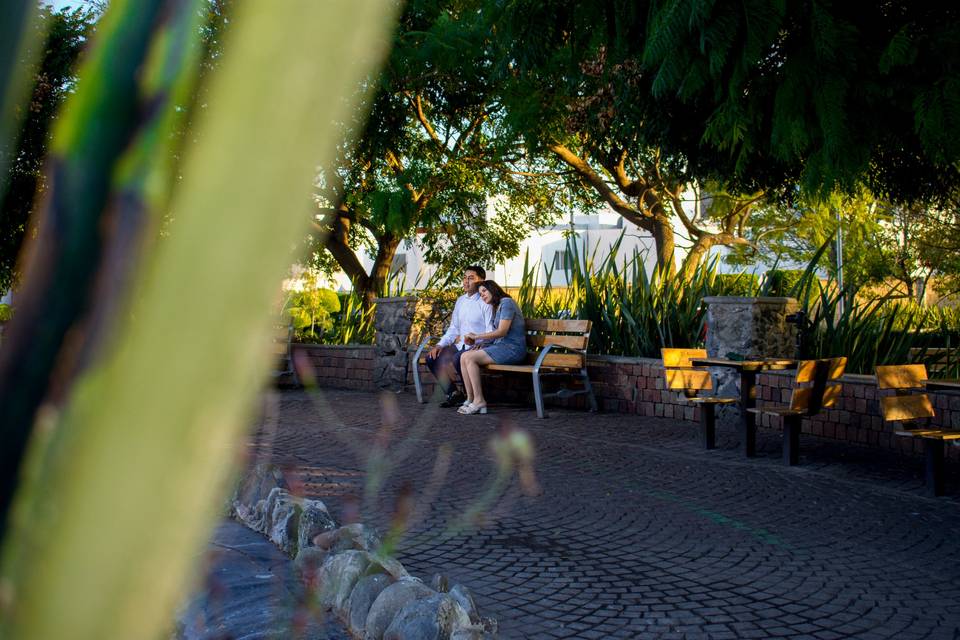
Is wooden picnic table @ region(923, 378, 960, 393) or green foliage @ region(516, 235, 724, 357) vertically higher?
green foliage @ region(516, 235, 724, 357)

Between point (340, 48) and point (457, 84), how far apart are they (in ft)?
52.2

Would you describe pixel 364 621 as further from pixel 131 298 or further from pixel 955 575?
pixel 131 298

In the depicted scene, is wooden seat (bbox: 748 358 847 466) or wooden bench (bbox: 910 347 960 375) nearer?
wooden seat (bbox: 748 358 847 466)

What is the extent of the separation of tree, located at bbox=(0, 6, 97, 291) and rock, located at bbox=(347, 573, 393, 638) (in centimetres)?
161

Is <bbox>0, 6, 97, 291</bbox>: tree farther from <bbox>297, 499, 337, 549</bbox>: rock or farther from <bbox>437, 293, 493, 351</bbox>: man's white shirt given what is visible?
<bbox>437, 293, 493, 351</bbox>: man's white shirt

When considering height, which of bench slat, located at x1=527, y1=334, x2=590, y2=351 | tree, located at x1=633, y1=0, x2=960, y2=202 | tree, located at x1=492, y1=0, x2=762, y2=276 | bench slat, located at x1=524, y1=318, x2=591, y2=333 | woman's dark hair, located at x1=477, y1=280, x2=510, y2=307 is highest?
tree, located at x1=492, y1=0, x2=762, y2=276

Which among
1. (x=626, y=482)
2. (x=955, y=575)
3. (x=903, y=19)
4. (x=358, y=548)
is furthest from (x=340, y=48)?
(x=626, y=482)

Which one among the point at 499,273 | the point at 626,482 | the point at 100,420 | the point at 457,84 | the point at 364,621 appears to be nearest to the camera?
the point at 100,420

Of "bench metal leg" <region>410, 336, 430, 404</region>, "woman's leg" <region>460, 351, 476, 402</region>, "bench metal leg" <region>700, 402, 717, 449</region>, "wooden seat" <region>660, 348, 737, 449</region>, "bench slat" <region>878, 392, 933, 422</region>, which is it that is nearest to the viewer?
"bench slat" <region>878, 392, 933, 422</region>

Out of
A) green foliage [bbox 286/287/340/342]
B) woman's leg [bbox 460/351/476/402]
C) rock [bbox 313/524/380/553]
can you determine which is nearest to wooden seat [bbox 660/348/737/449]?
woman's leg [bbox 460/351/476/402]

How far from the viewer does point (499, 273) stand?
38.5 metres

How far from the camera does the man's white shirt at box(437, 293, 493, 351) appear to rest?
1079cm

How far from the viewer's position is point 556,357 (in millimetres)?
10281

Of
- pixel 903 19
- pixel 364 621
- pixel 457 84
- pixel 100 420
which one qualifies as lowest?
pixel 364 621
